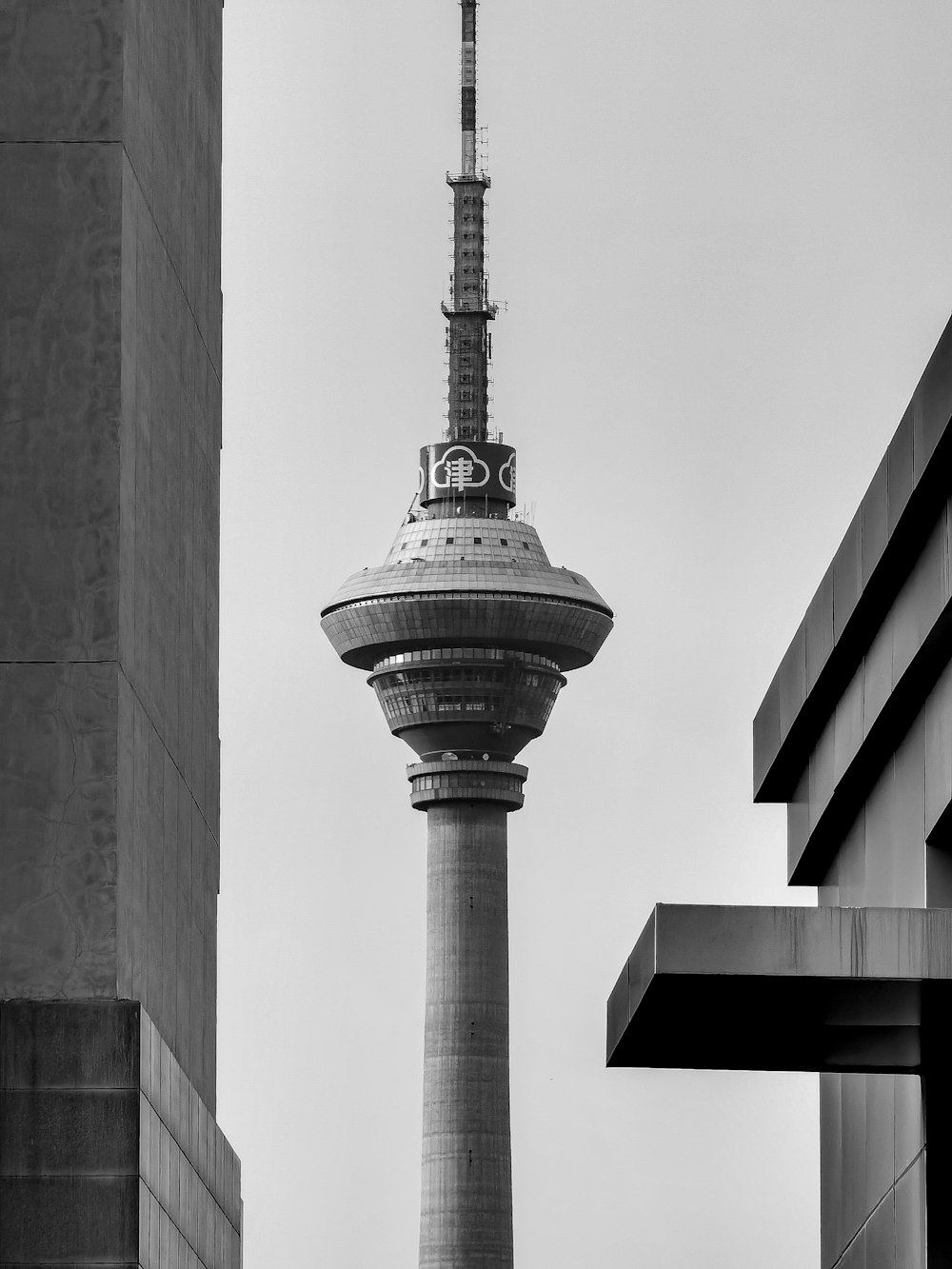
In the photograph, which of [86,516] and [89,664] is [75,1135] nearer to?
[89,664]

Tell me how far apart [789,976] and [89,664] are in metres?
7.38

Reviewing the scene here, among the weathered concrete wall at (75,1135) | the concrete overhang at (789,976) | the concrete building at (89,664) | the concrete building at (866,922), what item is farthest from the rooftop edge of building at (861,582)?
the weathered concrete wall at (75,1135)

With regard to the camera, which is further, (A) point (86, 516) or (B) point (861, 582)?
(B) point (861, 582)

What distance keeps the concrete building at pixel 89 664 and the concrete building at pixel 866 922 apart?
4.63m

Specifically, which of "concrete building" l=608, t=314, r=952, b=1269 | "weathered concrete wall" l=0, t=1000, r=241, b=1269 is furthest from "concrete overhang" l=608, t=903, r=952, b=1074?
"weathered concrete wall" l=0, t=1000, r=241, b=1269

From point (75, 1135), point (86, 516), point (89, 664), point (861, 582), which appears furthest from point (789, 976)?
point (86, 516)

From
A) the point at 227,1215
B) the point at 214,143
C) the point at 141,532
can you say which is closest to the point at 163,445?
the point at 141,532

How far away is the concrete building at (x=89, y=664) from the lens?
77.4ft

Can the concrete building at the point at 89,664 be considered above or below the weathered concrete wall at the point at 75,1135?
above

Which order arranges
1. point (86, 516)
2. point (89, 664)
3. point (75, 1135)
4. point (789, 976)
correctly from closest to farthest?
point (789, 976) → point (75, 1135) → point (89, 664) → point (86, 516)

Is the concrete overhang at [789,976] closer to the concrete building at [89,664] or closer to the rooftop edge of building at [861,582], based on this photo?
the rooftop edge of building at [861,582]

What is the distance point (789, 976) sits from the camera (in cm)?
2138

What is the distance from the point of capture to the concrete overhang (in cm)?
2114

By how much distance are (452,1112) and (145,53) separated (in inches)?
6944
